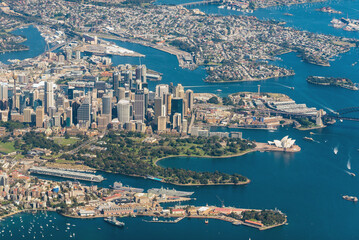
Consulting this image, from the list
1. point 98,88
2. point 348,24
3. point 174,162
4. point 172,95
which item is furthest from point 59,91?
point 348,24

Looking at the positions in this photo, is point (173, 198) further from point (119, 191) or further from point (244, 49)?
point (244, 49)

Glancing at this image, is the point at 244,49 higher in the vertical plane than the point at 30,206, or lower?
higher

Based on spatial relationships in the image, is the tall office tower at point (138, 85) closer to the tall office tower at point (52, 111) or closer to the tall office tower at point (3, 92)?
the tall office tower at point (52, 111)

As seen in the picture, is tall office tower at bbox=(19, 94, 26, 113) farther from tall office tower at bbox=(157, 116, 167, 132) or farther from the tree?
the tree

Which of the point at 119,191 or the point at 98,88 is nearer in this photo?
the point at 119,191

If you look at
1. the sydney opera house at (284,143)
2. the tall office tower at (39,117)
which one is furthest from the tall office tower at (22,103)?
the sydney opera house at (284,143)

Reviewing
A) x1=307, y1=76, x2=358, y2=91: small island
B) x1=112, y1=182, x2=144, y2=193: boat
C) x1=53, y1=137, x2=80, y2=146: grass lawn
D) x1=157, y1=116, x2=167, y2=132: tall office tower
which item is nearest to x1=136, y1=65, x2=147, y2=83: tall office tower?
x1=157, y1=116, x2=167, y2=132: tall office tower
